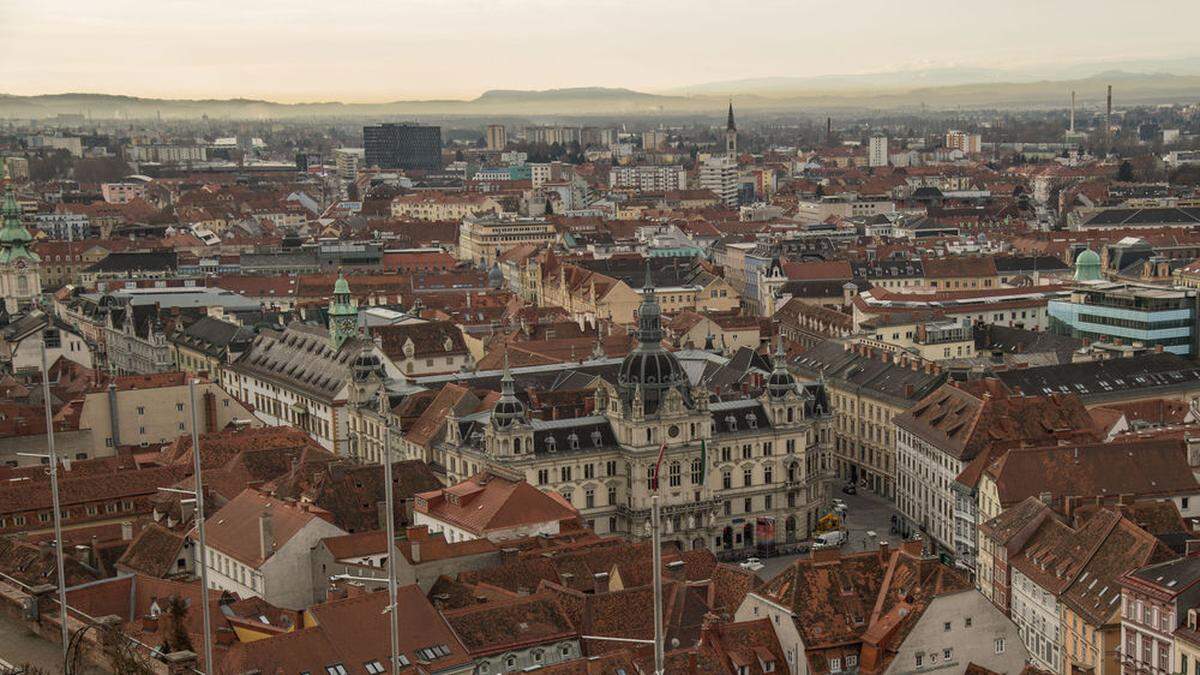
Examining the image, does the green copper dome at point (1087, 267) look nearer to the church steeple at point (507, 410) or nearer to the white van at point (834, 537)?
the white van at point (834, 537)

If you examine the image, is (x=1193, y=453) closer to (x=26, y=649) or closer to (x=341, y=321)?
(x=26, y=649)

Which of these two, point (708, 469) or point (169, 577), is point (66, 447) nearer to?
point (169, 577)

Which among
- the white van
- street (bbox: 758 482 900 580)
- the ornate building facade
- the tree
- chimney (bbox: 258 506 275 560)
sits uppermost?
the tree

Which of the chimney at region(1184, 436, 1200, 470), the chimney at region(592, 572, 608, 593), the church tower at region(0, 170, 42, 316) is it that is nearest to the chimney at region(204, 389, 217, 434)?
the chimney at region(592, 572, 608, 593)

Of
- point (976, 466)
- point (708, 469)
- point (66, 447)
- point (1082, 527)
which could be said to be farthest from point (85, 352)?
point (1082, 527)

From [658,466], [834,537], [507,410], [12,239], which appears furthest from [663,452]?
[12,239]

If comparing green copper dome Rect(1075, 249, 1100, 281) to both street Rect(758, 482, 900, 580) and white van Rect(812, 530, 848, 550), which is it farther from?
white van Rect(812, 530, 848, 550)

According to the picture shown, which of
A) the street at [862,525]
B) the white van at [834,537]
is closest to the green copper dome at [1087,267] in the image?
the street at [862,525]
